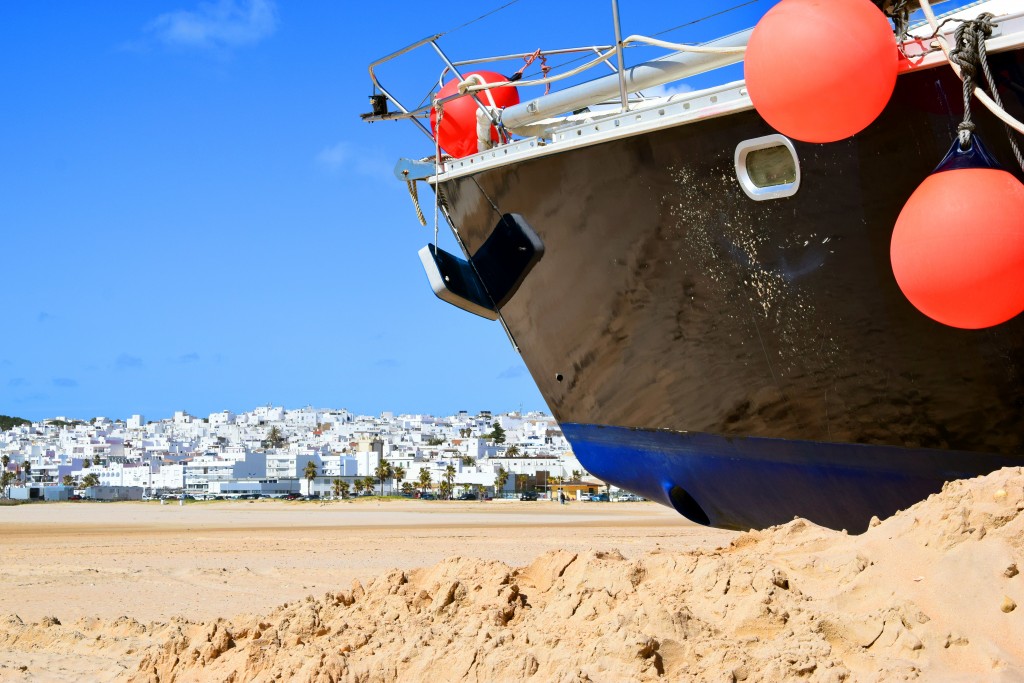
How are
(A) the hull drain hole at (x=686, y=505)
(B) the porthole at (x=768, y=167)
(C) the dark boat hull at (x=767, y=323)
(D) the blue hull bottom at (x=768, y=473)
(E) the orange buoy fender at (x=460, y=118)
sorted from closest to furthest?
(C) the dark boat hull at (x=767, y=323) < (B) the porthole at (x=768, y=167) < (D) the blue hull bottom at (x=768, y=473) < (A) the hull drain hole at (x=686, y=505) < (E) the orange buoy fender at (x=460, y=118)

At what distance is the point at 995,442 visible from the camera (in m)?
4.93

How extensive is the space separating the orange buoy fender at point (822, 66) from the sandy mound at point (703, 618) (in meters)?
1.46

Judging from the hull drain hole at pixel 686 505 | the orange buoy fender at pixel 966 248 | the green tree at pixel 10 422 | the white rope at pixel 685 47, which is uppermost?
the green tree at pixel 10 422

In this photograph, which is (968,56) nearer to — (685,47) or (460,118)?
(685,47)

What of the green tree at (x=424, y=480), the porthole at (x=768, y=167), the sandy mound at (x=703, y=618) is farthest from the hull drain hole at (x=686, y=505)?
the green tree at (x=424, y=480)

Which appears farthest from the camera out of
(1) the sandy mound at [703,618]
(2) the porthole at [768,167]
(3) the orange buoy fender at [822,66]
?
Result: (2) the porthole at [768,167]

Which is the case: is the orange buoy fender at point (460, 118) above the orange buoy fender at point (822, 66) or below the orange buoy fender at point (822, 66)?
above

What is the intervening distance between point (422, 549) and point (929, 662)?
43.6 ft

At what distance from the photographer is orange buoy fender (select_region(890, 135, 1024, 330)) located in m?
3.43

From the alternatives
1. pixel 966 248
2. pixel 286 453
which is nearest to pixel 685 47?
pixel 966 248

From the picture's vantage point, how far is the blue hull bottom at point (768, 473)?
17.2ft

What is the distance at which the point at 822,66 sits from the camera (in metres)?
3.65

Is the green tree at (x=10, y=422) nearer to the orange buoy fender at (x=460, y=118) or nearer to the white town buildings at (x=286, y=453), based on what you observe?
the white town buildings at (x=286, y=453)

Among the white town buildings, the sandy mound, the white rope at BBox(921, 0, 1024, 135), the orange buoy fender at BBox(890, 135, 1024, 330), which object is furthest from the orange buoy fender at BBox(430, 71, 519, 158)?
the white town buildings
